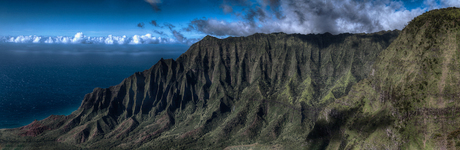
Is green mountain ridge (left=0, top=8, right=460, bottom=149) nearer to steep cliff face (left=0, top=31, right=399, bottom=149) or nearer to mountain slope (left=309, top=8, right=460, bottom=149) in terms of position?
mountain slope (left=309, top=8, right=460, bottom=149)

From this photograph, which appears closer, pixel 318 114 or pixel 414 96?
pixel 414 96

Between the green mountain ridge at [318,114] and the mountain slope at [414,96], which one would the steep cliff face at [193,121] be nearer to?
the green mountain ridge at [318,114]

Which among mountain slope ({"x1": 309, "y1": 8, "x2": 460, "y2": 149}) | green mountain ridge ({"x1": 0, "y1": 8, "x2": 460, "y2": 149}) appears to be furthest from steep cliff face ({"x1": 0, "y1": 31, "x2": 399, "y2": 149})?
mountain slope ({"x1": 309, "y1": 8, "x2": 460, "y2": 149})

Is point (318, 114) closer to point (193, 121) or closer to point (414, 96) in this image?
point (414, 96)

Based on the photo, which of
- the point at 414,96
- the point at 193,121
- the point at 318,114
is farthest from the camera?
the point at 193,121

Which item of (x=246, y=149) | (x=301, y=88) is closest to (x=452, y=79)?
(x=246, y=149)

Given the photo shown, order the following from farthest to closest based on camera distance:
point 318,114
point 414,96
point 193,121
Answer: point 193,121, point 318,114, point 414,96

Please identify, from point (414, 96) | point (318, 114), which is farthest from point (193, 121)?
point (414, 96)

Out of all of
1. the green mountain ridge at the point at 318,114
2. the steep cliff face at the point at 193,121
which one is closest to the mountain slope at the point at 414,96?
the green mountain ridge at the point at 318,114
